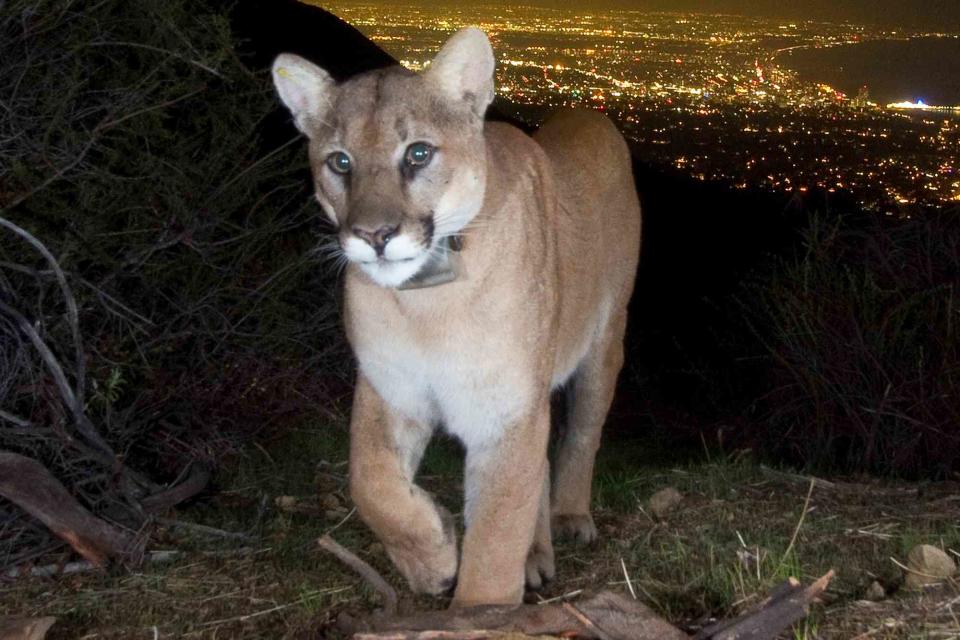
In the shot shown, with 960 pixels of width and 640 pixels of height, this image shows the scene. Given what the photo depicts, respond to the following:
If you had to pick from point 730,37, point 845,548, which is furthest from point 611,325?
point 730,37

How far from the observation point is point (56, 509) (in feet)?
14.0

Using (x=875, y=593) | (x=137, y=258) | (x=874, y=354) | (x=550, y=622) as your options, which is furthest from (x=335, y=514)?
(x=874, y=354)

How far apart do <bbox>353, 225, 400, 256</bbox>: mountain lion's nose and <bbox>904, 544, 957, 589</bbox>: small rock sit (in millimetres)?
1716

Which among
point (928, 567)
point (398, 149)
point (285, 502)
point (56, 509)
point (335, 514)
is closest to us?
point (398, 149)

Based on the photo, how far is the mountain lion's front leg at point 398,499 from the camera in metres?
3.72

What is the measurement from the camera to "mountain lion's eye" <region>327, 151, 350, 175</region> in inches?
137

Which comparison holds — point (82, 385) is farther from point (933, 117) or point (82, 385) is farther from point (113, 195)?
point (933, 117)

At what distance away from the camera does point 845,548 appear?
13.3ft

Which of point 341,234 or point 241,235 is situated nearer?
point 341,234

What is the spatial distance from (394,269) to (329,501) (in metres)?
1.88

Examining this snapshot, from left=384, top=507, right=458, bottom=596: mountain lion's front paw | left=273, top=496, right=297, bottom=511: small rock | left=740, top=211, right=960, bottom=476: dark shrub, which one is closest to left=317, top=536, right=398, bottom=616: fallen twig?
left=384, top=507, right=458, bottom=596: mountain lion's front paw

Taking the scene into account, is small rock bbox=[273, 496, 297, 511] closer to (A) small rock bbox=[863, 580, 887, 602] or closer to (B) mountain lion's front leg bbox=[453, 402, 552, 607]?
(B) mountain lion's front leg bbox=[453, 402, 552, 607]

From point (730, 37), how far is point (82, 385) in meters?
14.6

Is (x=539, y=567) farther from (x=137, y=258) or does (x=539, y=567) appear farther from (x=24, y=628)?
(x=137, y=258)
